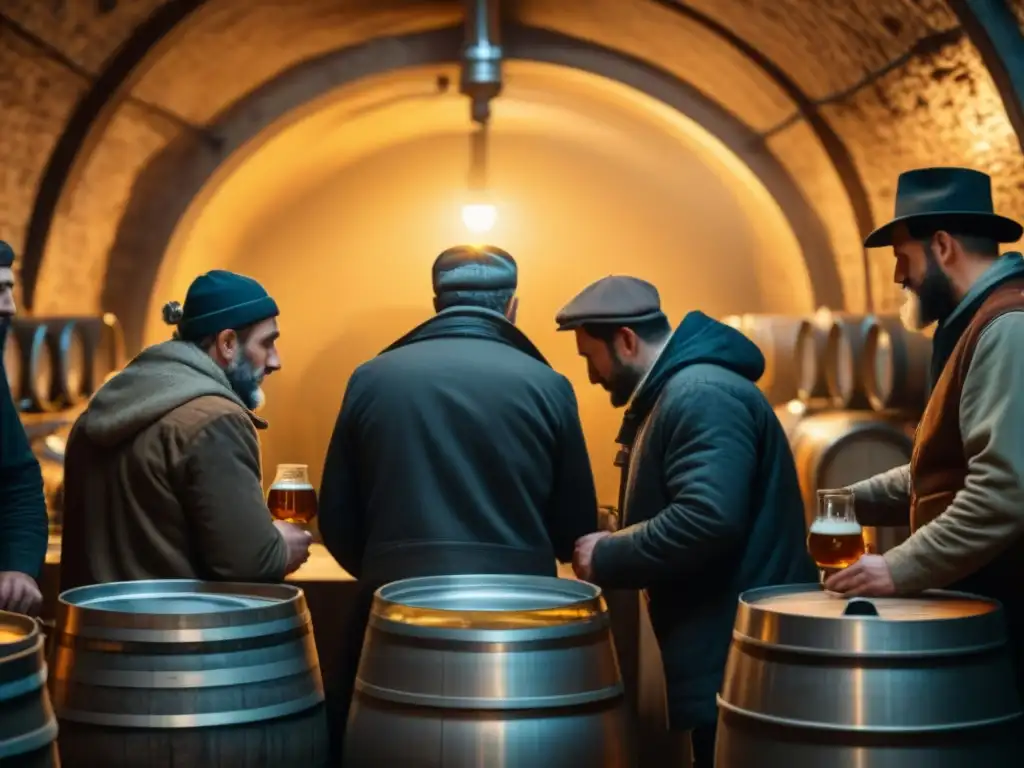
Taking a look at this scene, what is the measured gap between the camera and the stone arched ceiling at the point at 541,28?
6.61 metres

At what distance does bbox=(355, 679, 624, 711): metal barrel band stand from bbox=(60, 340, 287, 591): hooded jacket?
2.31 feet

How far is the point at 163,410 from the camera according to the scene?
315cm

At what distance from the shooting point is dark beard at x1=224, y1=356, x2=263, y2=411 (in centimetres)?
350

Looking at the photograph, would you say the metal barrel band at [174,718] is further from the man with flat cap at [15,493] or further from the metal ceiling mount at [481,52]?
the metal ceiling mount at [481,52]

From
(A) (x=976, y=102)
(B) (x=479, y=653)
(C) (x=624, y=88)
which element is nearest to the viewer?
(B) (x=479, y=653)

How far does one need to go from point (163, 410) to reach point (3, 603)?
0.63 metres

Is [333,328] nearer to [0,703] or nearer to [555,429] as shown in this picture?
[555,429]

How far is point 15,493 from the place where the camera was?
359 cm

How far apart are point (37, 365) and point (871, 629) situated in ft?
17.0

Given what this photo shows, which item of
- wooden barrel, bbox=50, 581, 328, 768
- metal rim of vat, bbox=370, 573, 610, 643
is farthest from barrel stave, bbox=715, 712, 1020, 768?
wooden barrel, bbox=50, 581, 328, 768

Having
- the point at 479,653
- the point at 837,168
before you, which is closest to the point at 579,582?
the point at 479,653

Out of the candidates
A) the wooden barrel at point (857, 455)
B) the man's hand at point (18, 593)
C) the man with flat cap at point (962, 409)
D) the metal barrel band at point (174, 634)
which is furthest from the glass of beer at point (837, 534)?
the wooden barrel at point (857, 455)

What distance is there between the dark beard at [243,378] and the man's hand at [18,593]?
2.01 ft

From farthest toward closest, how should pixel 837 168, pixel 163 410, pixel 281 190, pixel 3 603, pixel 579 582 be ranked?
pixel 281 190 < pixel 837 168 < pixel 3 603 < pixel 163 410 < pixel 579 582
